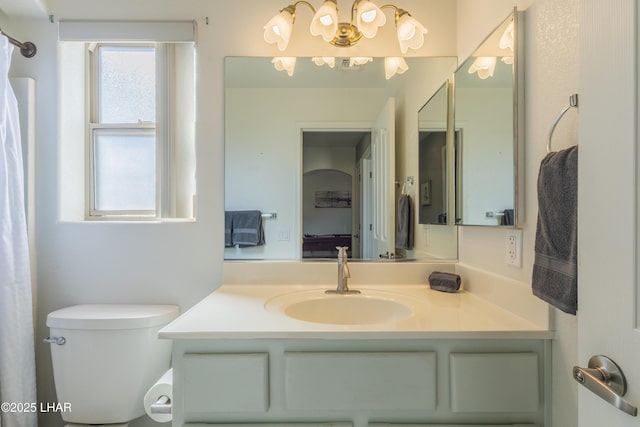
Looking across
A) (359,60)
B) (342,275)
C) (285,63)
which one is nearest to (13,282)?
(342,275)

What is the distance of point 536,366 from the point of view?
3.01ft

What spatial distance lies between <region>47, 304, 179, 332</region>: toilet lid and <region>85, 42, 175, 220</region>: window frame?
17.1 inches

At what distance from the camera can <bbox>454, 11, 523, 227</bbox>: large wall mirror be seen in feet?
3.38

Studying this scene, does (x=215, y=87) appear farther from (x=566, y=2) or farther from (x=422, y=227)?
(x=566, y=2)

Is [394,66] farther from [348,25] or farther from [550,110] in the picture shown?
[550,110]

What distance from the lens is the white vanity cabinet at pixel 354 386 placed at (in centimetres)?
91

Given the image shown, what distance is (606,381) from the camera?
0.51 metres

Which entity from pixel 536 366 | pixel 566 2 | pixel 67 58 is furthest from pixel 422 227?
pixel 67 58

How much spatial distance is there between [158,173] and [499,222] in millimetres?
1466

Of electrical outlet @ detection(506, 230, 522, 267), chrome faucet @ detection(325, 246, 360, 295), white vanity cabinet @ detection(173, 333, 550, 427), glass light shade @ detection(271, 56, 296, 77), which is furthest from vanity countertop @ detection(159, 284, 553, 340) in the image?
glass light shade @ detection(271, 56, 296, 77)

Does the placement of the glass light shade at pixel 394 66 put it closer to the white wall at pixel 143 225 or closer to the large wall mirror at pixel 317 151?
the large wall mirror at pixel 317 151

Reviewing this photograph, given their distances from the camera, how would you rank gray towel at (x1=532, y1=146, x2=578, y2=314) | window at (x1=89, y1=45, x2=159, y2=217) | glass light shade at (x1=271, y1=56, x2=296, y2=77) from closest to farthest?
gray towel at (x1=532, y1=146, x2=578, y2=314) → glass light shade at (x1=271, y1=56, x2=296, y2=77) → window at (x1=89, y1=45, x2=159, y2=217)

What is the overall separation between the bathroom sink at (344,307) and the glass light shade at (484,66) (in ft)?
2.87

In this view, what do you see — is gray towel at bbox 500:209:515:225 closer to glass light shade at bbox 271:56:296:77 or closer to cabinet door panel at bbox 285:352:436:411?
cabinet door panel at bbox 285:352:436:411
